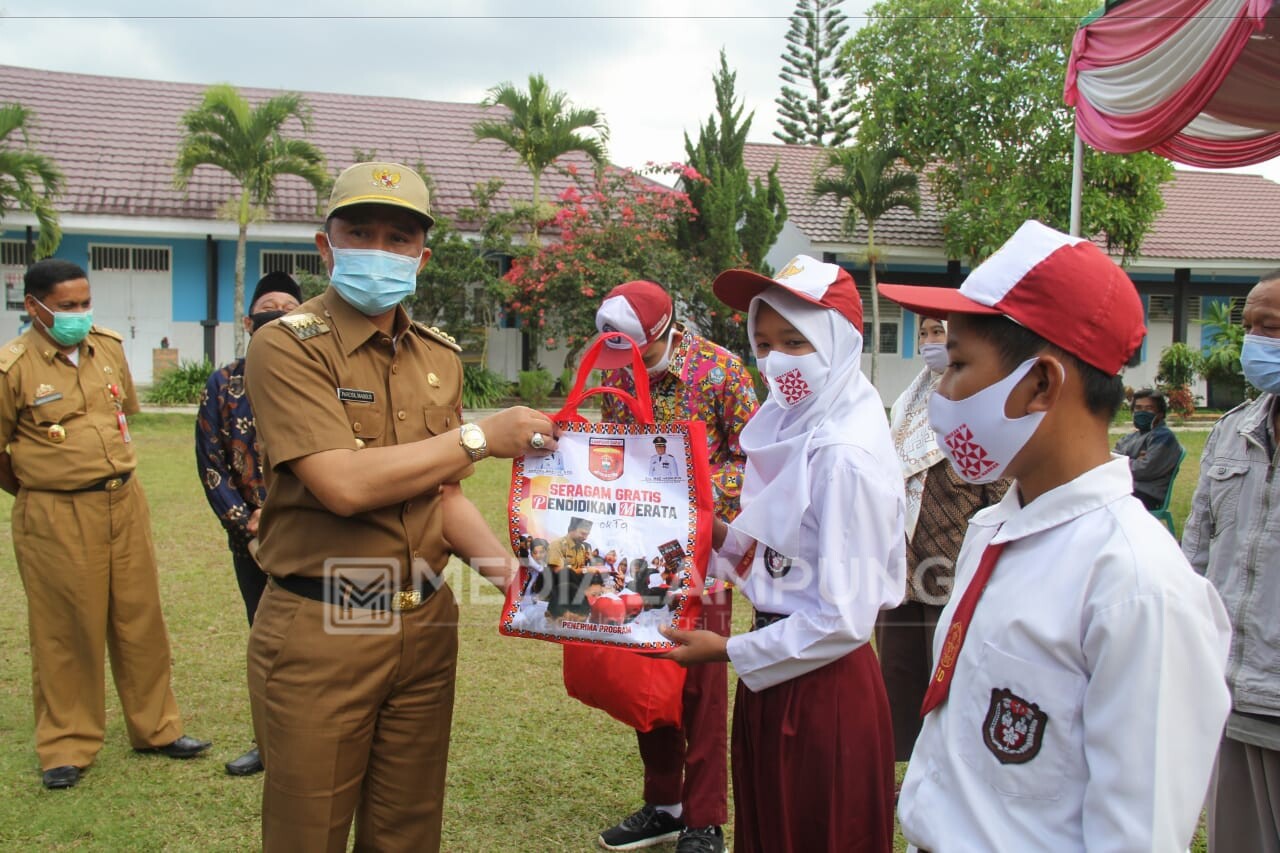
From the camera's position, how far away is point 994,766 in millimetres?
1575

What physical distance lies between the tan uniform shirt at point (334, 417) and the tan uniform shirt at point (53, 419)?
2360mm

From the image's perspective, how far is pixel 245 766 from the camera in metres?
4.23

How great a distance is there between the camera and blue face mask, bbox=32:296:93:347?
4.34 meters

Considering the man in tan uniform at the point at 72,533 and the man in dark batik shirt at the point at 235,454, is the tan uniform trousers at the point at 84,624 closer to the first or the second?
the man in tan uniform at the point at 72,533

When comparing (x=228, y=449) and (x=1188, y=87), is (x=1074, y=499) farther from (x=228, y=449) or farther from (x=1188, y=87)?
(x=1188, y=87)

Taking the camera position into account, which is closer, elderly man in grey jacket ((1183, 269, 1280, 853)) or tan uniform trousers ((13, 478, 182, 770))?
elderly man in grey jacket ((1183, 269, 1280, 853))

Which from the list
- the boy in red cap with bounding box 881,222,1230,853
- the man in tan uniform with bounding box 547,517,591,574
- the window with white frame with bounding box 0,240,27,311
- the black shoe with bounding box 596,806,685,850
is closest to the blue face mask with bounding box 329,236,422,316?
the man in tan uniform with bounding box 547,517,591,574

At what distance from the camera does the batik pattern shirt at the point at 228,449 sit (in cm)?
418

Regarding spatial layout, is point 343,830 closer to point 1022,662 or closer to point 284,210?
point 1022,662

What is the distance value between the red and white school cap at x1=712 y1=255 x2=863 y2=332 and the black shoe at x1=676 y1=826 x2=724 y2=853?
2.01 m

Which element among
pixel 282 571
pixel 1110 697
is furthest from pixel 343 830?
pixel 1110 697

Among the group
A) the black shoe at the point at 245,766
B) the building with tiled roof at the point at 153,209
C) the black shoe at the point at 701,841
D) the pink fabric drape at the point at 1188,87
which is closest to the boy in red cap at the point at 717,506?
the black shoe at the point at 701,841

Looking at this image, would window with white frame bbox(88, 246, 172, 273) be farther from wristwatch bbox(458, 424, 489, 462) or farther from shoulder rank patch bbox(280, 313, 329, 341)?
wristwatch bbox(458, 424, 489, 462)

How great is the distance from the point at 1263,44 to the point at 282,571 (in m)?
5.54
